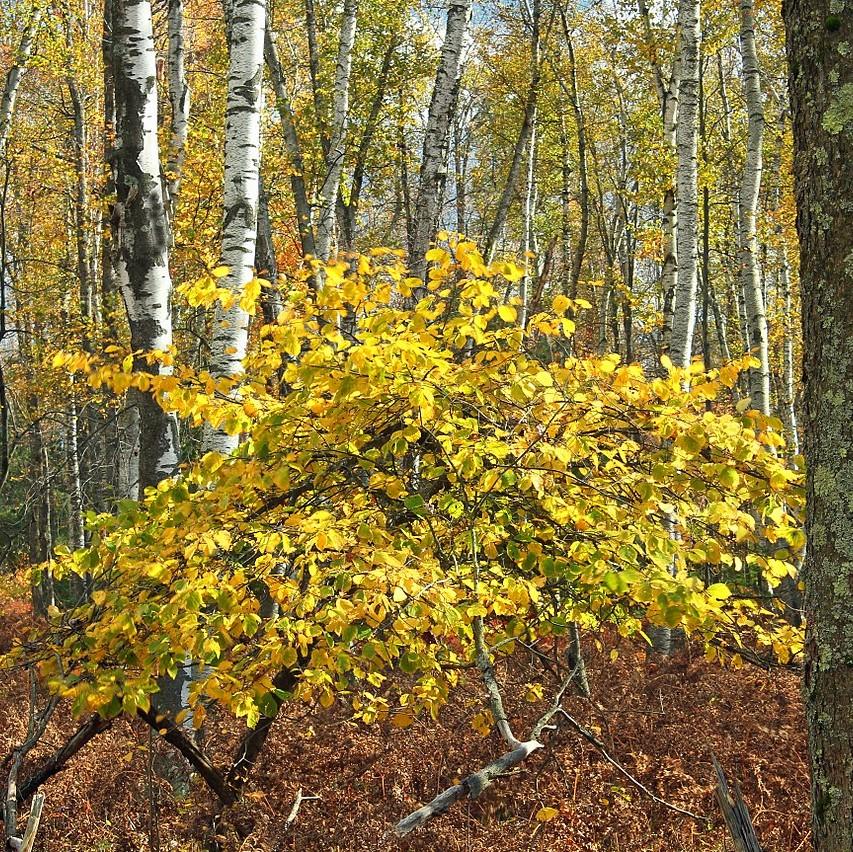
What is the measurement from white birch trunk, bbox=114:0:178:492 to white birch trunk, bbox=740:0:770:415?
5987 mm

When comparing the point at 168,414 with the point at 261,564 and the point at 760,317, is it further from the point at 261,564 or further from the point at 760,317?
the point at 760,317

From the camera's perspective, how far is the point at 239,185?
5.26m

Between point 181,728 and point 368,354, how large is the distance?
9.23 feet

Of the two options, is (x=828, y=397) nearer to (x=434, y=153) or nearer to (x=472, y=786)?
(x=472, y=786)

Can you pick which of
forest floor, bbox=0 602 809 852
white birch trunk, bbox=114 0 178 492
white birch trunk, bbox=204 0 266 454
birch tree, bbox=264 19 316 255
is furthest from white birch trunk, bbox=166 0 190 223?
forest floor, bbox=0 602 809 852

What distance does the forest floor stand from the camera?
4.28 metres

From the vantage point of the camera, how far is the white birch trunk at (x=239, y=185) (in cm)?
507

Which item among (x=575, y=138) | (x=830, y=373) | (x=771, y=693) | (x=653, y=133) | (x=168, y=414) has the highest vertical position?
(x=575, y=138)

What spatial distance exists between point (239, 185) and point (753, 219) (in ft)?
21.5

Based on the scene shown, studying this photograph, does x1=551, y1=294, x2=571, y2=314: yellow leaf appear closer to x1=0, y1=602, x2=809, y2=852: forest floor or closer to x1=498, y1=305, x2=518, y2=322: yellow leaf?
Result: x1=498, y1=305, x2=518, y2=322: yellow leaf

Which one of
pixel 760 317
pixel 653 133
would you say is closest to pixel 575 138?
pixel 653 133

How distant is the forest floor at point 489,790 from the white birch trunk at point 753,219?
11.3ft

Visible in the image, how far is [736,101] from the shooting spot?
1998cm

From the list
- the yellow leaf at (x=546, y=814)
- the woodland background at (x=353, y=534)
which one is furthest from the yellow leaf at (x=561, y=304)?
the yellow leaf at (x=546, y=814)
